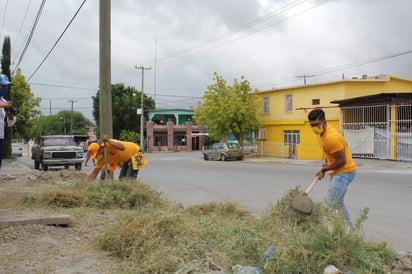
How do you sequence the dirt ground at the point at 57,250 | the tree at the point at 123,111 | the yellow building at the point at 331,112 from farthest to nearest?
the tree at the point at 123,111 < the yellow building at the point at 331,112 < the dirt ground at the point at 57,250

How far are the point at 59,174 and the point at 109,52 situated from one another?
6.63 meters

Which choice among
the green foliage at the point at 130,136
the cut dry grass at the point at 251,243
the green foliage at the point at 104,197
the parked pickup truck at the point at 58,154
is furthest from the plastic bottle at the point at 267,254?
the green foliage at the point at 130,136

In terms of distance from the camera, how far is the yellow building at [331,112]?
25188mm

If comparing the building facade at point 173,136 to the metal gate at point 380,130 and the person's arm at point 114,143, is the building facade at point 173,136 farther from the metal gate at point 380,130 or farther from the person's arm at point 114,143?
the person's arm at point 114,143

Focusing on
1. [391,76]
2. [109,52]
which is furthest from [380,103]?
[109,52]

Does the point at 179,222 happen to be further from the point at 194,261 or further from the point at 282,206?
the point at 282,206

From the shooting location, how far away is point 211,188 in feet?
44.4

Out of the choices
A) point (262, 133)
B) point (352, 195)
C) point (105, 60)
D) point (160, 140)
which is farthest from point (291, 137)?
point (160, 140)

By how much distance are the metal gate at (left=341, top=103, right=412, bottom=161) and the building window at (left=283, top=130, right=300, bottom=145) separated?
576 cm

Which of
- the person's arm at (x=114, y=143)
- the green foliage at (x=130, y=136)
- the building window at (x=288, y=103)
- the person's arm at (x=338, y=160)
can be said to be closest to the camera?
the person's arm at (x=338, y=160)

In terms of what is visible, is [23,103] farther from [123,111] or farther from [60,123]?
[60,123]

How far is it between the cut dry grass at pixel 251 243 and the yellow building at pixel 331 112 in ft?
69.5

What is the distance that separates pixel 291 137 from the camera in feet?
113

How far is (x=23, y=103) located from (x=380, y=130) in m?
24.4
